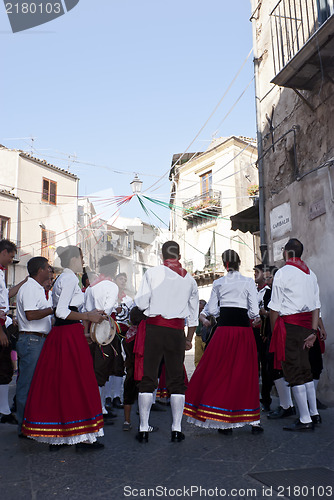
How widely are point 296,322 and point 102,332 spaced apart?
209 centimetres

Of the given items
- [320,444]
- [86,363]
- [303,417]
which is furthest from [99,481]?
[303,417]

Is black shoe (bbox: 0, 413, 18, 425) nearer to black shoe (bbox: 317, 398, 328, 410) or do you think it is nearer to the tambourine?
the tambourine

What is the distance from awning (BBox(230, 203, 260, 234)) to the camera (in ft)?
36.5

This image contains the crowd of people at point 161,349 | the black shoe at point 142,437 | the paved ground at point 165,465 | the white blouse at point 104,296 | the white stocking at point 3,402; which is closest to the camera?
the paved ground at point 165,465

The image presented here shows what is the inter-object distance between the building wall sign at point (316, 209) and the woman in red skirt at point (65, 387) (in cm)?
401

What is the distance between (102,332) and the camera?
505 cm

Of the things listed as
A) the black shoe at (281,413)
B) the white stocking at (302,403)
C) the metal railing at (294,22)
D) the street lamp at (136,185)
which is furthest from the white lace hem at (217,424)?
the street lamp at (136,185)

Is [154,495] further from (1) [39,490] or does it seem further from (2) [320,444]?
(2) [320,444]

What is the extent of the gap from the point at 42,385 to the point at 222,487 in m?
1.93

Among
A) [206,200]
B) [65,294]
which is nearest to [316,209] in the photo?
[65,294]

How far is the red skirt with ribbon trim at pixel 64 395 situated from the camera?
4145 mm

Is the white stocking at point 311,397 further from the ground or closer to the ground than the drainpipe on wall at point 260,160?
closer to the ground

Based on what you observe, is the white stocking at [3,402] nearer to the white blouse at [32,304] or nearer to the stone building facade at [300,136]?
the white blouse at [32,304]

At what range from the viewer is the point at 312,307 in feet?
17.1
